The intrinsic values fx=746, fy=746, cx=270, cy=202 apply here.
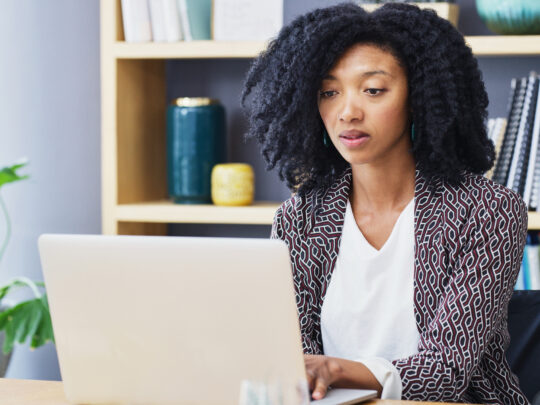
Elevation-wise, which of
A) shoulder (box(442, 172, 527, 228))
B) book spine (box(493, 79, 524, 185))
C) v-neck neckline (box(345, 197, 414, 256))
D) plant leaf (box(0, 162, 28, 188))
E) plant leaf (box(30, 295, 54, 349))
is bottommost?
plant leaf (box(30, 295, 54, 349))

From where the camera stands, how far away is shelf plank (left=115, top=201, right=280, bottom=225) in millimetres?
2033

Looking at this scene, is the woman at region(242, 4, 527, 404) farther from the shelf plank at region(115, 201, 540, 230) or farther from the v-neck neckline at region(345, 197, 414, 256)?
the shelf plank at region(115, 201, 540, 230)

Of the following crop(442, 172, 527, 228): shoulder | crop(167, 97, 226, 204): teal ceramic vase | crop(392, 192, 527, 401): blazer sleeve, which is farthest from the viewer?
crop(167, 97, 226, 204): teal ceramic vase

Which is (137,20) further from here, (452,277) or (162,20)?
(452,277)

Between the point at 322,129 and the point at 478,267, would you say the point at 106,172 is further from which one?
the point at 478,267

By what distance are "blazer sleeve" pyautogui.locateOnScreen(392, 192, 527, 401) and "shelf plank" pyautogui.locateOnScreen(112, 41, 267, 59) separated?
3.00ft

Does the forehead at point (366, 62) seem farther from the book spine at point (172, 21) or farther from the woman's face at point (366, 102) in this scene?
the book spine at point (172, 21)

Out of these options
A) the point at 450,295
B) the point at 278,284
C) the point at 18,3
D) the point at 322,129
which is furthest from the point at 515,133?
the point at 18,3

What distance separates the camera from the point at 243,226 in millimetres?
2406

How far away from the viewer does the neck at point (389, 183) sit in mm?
1416

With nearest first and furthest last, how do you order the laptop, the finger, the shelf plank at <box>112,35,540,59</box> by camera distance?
the laptop, the finger, the shelf plank at <box>112,35,540,59</box>

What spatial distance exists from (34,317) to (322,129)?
1037 mm

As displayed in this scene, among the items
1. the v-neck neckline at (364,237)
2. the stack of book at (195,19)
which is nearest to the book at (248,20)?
the stack of book at (195,19)

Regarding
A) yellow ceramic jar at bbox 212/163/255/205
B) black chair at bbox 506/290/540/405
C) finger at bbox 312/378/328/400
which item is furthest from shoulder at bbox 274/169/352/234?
yellow ceramic jar at bbox 212/163/255/205
